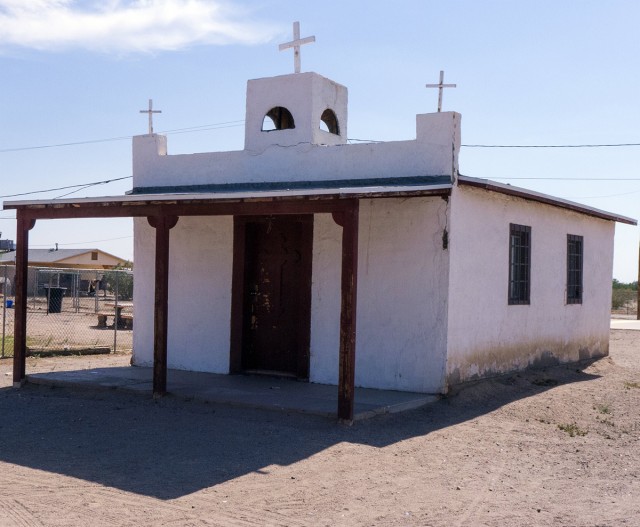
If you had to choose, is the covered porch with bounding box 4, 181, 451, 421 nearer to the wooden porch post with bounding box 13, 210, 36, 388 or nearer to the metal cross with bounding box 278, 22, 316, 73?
the wooden porch post with bounding box 13, 210, 36, 388


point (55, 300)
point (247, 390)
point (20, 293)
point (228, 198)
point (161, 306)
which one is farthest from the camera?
point (55, 300)

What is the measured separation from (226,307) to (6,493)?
22.7 feet

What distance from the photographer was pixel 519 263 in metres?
13.6

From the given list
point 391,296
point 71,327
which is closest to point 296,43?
point 391,296

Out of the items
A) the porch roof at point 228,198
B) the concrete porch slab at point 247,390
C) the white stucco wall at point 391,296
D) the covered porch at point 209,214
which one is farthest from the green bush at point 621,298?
the covered porch at point 209,214

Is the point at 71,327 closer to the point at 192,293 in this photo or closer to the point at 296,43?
the point at 192,293

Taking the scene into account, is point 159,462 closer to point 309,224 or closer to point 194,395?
point 194,395

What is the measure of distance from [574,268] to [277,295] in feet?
20.5

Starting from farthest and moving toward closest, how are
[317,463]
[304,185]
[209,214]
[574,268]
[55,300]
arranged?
1. [55,300]
2. [574,268]
3. [304,185]
4. [209,214]
5. [317,463]

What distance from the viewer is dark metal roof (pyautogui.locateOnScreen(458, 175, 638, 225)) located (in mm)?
11484

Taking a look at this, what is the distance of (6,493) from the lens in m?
6.69

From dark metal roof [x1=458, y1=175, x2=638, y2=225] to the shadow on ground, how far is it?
2857 millimetres

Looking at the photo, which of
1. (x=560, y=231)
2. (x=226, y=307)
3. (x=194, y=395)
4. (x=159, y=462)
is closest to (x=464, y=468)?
(x=159, y=462)

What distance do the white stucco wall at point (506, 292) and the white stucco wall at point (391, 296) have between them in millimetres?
247
